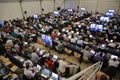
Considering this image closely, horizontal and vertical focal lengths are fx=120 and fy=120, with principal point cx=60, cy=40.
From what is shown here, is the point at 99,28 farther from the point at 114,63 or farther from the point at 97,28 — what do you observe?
the point at 114,63

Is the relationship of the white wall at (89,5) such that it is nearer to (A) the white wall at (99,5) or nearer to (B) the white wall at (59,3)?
(A) the white wall at (99,5)

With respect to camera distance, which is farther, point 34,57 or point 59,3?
point 59,3

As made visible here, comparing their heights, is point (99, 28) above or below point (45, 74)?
above

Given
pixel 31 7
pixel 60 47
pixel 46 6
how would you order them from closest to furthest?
pixel 60 47
pixel 31 7
pixel 46 6

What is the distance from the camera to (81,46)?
10.9m

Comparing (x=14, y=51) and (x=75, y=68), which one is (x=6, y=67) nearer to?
(x=14, y=51)

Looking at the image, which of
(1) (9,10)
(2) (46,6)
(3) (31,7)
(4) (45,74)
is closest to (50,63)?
(4) (45,74)

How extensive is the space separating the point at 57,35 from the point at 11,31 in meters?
5.48

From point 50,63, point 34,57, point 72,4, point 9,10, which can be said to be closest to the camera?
point 50,63

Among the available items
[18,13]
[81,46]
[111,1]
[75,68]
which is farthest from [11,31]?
[111,1]

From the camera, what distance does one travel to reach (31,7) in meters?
21.9

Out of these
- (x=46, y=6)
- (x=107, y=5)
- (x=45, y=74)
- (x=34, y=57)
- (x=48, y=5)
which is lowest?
(x=45, y=74)

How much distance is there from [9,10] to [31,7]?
4.44 metres

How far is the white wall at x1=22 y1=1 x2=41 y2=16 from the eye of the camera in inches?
820
